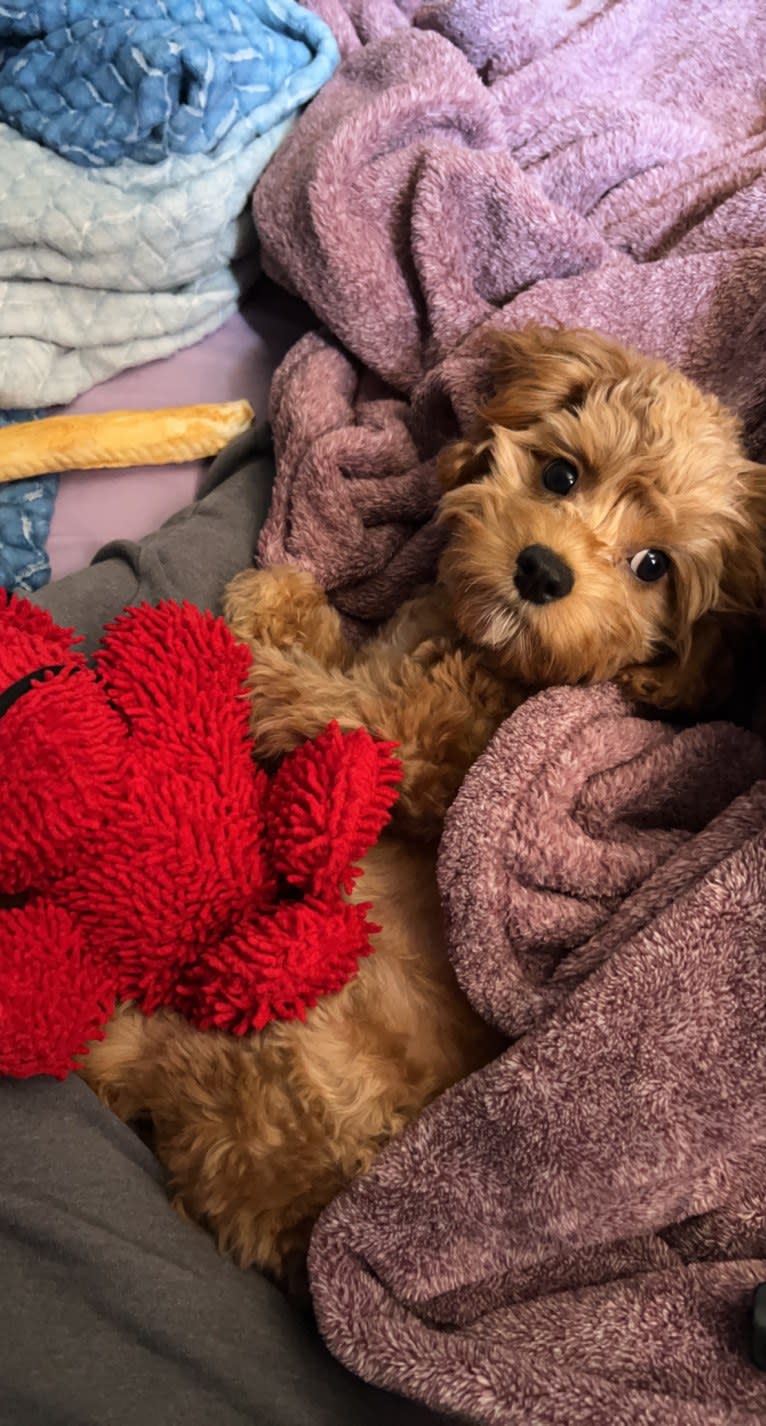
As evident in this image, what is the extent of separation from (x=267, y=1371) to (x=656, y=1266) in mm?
431

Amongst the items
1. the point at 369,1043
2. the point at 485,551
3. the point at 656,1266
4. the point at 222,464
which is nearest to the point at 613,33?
the point at 222,464

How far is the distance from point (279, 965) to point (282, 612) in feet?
2.15

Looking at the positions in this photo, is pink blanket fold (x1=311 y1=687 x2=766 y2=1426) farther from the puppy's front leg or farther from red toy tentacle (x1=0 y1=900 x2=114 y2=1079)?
red toy tentacle (x1=0 y1=900 x2=114 y2=1079)

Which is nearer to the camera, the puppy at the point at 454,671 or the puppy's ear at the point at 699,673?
the puppy at the point at 454,671

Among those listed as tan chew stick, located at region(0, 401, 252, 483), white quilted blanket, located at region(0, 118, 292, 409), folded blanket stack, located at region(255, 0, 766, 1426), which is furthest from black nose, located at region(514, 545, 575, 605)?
white quilted blanket, located at region(0, 118, 292, 409)

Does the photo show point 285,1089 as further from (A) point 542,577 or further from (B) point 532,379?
(B) point 532,379

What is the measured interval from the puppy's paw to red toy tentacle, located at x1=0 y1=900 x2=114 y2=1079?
0.59 m

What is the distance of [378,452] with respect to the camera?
1684 millimetres

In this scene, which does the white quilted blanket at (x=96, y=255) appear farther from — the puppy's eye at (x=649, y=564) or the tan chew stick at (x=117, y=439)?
the puppy's eye at (x=649, y=564)

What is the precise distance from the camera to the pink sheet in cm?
173

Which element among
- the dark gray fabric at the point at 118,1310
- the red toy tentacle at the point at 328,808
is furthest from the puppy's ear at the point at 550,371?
the dark gray fabric at the point at 118,1310

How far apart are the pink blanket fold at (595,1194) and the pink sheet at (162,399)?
3.22ft

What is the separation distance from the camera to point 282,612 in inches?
61.4

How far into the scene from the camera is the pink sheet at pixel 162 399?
5.68 feet
